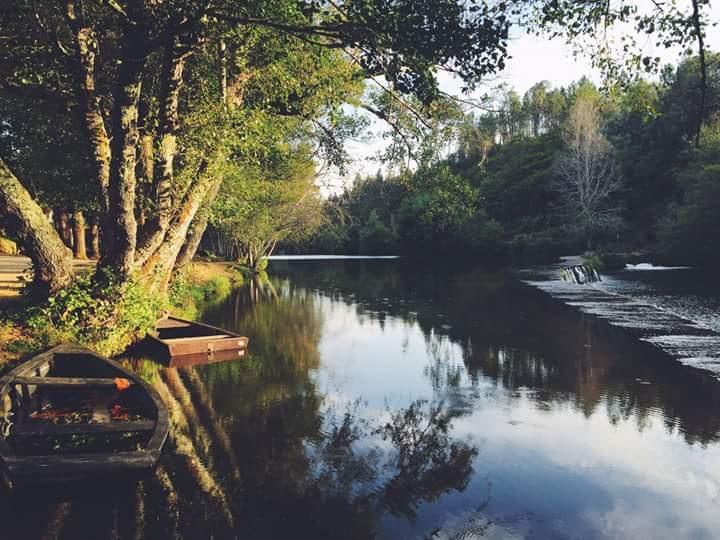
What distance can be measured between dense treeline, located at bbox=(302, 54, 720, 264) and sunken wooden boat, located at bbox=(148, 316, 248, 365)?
12.7m

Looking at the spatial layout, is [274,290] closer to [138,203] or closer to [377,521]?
[138,203]

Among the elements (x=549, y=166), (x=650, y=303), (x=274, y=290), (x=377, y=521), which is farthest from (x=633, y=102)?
(x=549, y=166)

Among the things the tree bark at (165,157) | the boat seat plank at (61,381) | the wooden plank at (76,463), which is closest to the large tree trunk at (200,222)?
the tree bark at (165,157)

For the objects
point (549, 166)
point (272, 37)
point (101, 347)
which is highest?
point (549, 166)

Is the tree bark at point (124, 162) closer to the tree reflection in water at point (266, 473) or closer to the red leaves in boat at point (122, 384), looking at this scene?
the tree reflection in water at point (266, 473)

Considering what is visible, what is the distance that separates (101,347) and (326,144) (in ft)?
40.3

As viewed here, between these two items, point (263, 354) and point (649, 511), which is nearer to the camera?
point (649, 511)

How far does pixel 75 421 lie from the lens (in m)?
8.97

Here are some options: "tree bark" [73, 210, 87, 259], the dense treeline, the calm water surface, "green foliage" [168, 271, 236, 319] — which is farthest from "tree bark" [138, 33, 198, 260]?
"tree bark" [73, 210, 87, 259]

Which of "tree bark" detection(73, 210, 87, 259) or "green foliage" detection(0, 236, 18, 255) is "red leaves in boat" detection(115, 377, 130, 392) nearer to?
→ "tree bark" detection(73, 210, 87, 259)

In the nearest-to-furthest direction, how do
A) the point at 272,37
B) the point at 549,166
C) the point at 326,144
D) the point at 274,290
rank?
the point at 272,37 → the point at 326,144 → the point at 274,290 → the point at 549,166

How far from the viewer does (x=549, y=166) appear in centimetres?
8544

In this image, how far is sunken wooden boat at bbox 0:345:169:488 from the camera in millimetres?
6289

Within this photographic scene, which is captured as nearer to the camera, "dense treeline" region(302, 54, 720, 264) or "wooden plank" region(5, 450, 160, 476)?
"wooden plank" region(5, 450, 160, 476)
